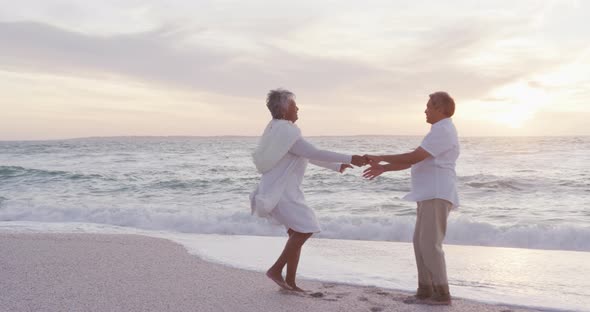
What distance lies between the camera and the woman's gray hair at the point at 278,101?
201 inches

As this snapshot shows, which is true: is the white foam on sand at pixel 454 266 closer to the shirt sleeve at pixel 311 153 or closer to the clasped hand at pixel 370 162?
the clasped hand at pixel 370 162

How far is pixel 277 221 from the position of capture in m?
5.25

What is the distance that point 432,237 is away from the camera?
499 cm

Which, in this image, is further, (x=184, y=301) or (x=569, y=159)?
(x=569, y=159)

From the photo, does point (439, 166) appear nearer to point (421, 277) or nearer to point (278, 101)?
point (421, 277)

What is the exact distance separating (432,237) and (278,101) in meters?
1.79

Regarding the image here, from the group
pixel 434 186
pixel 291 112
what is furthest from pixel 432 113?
pixel 291 112

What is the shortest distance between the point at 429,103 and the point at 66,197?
1432cm

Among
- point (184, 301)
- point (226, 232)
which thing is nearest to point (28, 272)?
point (184, 301)

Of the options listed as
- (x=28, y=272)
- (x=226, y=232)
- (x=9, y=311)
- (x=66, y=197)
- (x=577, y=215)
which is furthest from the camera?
(x=66, y=197)

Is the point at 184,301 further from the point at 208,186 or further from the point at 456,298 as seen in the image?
the point at 208,186

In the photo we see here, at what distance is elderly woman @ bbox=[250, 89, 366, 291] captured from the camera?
5039 mm

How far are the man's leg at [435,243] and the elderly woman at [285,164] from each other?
2.74 feet

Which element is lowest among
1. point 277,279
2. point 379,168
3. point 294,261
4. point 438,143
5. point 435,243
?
point 277,279
